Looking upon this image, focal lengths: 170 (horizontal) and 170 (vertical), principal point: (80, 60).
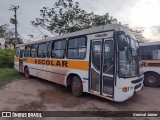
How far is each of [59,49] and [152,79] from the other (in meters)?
5.88

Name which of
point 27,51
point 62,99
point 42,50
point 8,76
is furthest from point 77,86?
point 8,76

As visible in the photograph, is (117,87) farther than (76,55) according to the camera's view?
No

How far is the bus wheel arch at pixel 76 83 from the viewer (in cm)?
746

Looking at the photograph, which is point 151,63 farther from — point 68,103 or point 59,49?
point 68,103

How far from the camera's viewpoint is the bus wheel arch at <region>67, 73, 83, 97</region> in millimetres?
7465

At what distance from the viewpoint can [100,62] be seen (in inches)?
256

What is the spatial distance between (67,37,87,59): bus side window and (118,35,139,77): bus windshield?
1766mm

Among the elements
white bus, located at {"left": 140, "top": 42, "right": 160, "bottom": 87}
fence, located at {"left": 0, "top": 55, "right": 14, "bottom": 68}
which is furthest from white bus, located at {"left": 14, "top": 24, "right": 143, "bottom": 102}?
fence, located at {"left": 0, "top": 55, "right": 14, "bottom": 68}

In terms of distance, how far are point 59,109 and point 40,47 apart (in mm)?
5881

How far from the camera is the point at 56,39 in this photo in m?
9.26

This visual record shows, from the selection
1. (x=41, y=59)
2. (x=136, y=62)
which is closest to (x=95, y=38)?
(x=136, y=62)

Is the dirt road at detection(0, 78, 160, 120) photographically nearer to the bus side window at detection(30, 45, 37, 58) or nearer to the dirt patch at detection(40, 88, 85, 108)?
the dirt patch at detection(40, 88, 85, 108)

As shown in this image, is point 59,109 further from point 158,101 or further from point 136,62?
point 158,101

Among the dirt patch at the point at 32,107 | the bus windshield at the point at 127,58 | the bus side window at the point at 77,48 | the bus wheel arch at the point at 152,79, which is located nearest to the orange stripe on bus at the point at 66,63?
the bus side window at the point at 77,48
